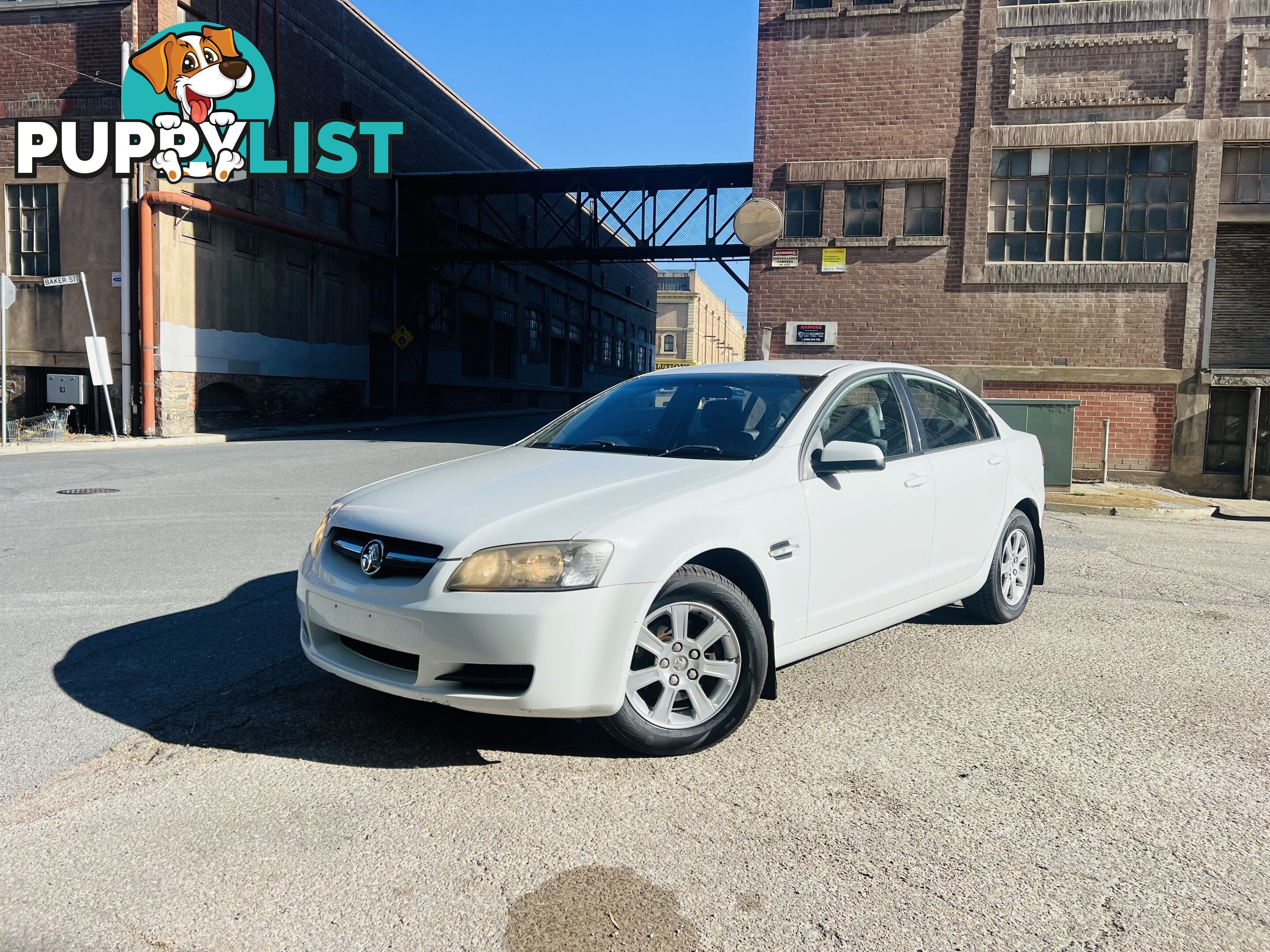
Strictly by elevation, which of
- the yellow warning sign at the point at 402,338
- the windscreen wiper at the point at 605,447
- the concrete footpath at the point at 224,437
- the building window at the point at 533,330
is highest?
the building window at the point at 533,330

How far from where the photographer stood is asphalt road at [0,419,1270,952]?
98.3 inches

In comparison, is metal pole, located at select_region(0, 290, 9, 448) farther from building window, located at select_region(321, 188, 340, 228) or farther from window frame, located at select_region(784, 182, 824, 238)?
window frame, located at select_region(784, 182, 824, 238)

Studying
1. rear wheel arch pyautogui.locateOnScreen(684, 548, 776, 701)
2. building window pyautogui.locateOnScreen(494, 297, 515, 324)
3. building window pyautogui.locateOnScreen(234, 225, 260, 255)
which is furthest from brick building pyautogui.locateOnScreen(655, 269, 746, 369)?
rear wheel arch pyautogui.locateOnScreen(684, 548, 776, 701)

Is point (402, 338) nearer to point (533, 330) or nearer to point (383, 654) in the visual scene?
point (533, 330)

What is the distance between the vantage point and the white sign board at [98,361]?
18438 mm

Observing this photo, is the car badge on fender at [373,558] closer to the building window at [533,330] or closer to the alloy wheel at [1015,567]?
the alloy wheel at [1015,567]

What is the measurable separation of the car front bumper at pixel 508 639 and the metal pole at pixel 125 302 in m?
20.4

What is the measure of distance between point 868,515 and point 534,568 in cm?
178

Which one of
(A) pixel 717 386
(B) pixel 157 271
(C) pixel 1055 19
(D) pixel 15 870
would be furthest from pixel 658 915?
(B) pixel 157 271

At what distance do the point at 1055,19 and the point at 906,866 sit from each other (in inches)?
653

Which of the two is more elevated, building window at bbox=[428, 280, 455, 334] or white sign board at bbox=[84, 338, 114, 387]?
building window at bbox=[428, 280, 455, 334]

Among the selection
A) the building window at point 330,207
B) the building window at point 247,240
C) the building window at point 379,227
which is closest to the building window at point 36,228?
the building window at point 247,240

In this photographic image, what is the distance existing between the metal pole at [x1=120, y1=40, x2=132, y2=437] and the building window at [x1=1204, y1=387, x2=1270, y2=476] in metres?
21.3

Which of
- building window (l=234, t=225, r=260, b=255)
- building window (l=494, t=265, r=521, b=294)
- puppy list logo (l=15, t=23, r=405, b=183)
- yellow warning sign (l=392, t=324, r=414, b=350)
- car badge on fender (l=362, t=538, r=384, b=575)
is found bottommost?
car badge on fender (l=362, t=538, r=384, b=575)
